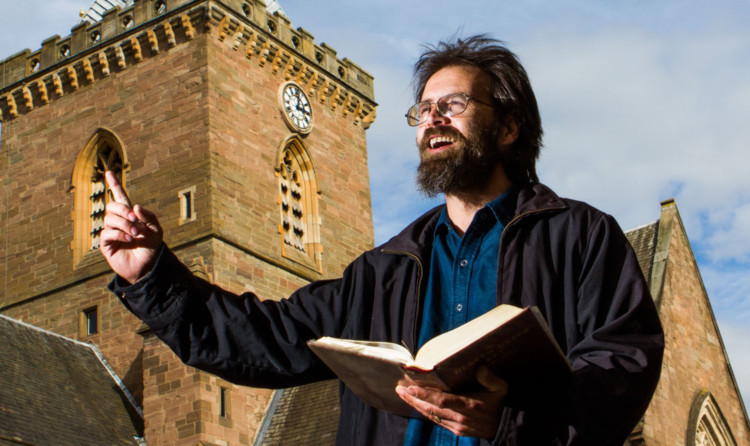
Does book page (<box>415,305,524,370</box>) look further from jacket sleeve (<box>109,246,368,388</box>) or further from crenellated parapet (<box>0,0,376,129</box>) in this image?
crenellated parapet (<box>0,0,376,129</box>)

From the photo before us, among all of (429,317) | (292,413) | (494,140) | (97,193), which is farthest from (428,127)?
(97,193)

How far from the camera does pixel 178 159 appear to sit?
21.9 metres

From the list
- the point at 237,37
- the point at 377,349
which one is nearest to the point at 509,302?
the point at 377,349

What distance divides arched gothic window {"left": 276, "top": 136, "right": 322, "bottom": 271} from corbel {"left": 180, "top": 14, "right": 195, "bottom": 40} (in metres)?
3.04

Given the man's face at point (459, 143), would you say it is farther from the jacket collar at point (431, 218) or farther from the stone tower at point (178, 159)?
the stone tower at point (178, 159)

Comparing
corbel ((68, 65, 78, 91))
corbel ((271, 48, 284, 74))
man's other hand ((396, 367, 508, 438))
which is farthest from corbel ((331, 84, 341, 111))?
man's other hand ((396, 367, 508, 438))

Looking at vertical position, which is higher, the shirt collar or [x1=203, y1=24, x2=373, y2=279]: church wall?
[x1=203, y1=24, x2=373, y2=279]: church wall

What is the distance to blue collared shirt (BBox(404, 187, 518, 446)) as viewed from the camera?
105 inches

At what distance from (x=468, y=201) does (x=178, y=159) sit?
1931 centimetres

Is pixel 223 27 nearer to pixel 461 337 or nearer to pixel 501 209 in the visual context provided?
pixel 501 209

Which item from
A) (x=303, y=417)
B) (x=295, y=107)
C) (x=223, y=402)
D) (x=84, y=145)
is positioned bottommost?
(x=303, y=417)

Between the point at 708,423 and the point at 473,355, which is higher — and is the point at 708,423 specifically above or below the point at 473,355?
above

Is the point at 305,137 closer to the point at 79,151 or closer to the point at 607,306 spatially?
the point at 79,151

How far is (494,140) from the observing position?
3.11 meters
